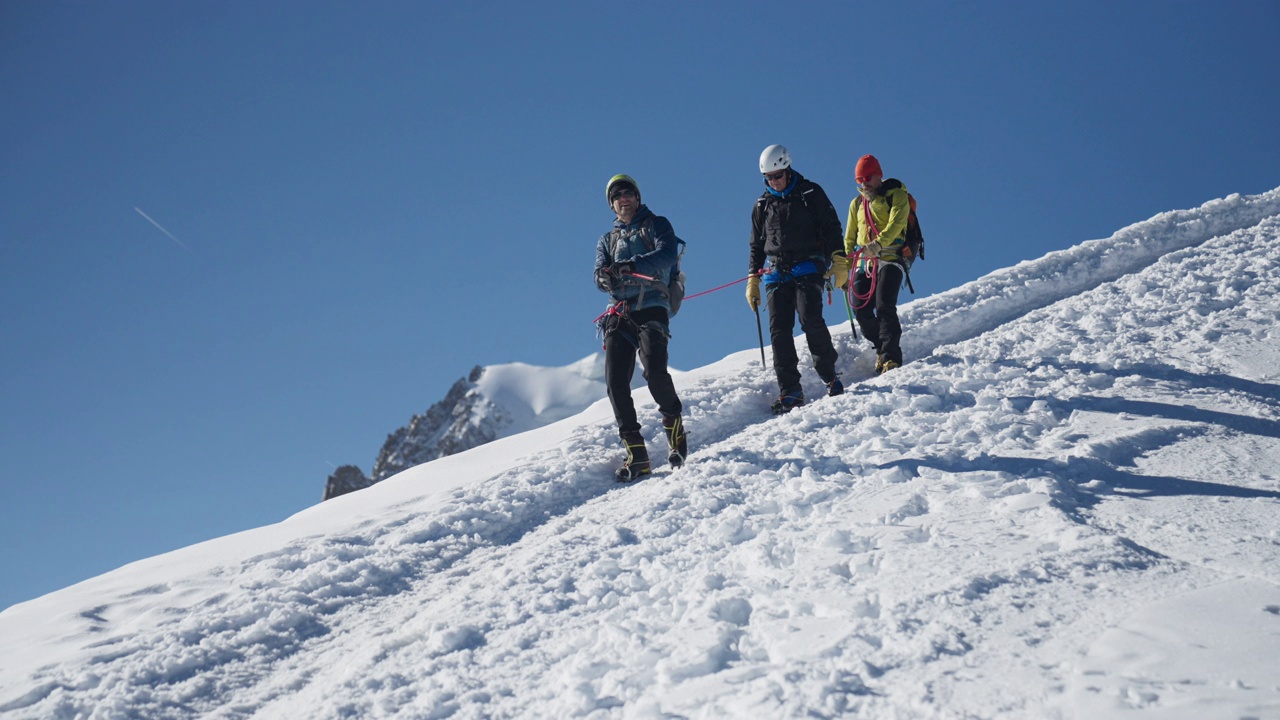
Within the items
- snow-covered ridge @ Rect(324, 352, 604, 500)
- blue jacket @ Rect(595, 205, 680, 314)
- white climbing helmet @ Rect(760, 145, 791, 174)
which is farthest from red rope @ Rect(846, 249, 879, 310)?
snow-covered ridge @ Rect(324, 352, 604, 500)

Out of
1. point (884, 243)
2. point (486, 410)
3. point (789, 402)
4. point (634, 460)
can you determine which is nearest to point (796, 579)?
point (634, 460)

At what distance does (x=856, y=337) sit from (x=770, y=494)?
15.8 feet

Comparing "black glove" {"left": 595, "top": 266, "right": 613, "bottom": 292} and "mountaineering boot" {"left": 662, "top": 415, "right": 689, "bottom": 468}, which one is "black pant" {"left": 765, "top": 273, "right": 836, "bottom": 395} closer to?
"mountaineering boot" {"left": 662, "top": 415, "right": 689, "bottom": 468}

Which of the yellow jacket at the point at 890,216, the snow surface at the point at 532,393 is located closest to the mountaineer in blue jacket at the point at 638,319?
the yellow jacket at the point at 890,216

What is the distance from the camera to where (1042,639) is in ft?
10.2

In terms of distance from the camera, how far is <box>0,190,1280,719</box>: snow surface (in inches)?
121

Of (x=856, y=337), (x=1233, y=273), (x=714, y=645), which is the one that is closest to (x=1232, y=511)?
(x=714, y=645)

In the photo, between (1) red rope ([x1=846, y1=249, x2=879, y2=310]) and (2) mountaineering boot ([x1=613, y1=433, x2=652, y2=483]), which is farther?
(1) red rope ([x1=846, y1=249, x2=879, y2=310])

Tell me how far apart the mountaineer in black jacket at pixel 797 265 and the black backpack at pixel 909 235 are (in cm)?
108

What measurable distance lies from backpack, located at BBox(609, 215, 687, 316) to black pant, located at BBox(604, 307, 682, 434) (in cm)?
16

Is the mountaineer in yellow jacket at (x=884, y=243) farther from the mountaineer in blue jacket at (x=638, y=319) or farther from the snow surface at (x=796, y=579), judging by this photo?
the mountaineer in blue jacket at (x=638, y=319)

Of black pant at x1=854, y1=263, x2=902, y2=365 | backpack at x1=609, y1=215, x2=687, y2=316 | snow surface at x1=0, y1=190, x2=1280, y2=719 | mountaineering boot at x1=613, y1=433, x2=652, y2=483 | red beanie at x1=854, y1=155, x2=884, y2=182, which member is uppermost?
red beanie at x1=854, y1=155, x2=884, y2=182

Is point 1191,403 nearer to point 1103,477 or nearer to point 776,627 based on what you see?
point 1103,477

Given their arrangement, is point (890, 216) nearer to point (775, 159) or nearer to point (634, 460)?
point (775, 159)
